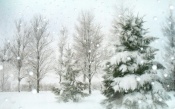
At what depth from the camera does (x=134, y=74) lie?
891cm

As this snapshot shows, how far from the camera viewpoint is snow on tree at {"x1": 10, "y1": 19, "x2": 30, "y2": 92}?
16.0 meters

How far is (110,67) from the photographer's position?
924 cm

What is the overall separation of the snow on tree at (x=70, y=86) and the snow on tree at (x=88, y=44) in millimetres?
3654

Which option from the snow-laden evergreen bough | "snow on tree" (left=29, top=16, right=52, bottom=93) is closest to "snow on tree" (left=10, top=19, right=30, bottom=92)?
"snow on tree" (left=29, top=16, right=52, bottom=93)

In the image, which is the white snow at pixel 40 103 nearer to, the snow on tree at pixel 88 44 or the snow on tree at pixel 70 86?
the snow on tree at pixel 70 86

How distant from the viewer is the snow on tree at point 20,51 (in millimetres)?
16000

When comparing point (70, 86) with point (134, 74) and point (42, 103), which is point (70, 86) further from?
point (134, 74)

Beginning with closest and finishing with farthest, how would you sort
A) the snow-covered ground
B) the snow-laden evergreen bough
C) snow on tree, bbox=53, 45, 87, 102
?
the snow-laden evergreen bough, the snow-covered ground, snow on tree, bbox=53, 45, 87, 102

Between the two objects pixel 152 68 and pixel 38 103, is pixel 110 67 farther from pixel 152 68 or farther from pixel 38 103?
pixel 38 103

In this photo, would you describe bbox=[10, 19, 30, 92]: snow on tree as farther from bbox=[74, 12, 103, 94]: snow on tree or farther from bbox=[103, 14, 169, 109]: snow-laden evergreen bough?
bbox=[103, 14, 169, 109]: snow-laden evergreen bough

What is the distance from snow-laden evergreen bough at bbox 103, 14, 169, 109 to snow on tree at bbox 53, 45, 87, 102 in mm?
A: 2554

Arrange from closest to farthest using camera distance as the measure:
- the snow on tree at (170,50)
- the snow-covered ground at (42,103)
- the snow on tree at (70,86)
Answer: the snow-covered ground at (42,103) < the snow on tree at (70,86) < the snow on tree at (170,50)

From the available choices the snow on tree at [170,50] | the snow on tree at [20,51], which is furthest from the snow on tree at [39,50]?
the snow on tree at [170,50]

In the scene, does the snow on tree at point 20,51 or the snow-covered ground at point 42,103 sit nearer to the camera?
the snow-covered ground at point 42,103
